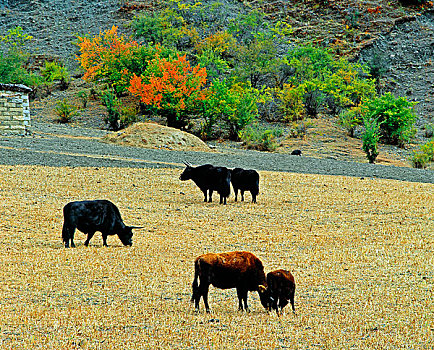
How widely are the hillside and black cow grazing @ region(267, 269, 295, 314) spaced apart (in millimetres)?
32273

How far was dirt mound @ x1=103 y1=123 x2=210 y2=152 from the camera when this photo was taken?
25.6m

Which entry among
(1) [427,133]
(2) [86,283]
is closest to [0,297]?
(2) [86,283]

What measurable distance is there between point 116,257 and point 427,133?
34.2 m

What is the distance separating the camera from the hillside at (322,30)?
45.6 m

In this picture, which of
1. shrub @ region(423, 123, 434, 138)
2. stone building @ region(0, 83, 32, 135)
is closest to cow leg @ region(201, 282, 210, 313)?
stone building @ region(0, 83, 32, 135)

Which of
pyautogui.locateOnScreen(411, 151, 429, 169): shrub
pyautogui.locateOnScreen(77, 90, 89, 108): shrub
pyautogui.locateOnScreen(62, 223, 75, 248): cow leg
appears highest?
pyautogui.locateOnScreen(77, 90, 89, 108): shrub

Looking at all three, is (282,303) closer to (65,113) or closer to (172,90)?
(172,90)

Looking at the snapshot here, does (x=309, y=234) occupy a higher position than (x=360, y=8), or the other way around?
(x=360, y=8)

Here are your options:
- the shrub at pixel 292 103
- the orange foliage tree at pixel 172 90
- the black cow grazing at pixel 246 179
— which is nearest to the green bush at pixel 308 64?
the shrub at pixel 292 103

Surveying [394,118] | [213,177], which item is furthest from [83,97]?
[213,177]

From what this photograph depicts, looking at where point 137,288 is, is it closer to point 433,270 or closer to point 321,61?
point 433,270

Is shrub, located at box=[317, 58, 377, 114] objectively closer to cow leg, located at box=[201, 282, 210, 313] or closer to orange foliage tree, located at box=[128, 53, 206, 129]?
orange foliage tree, located at box=[128, 53, 206, 129]

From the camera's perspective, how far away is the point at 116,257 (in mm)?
8586

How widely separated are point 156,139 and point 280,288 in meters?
20.3
